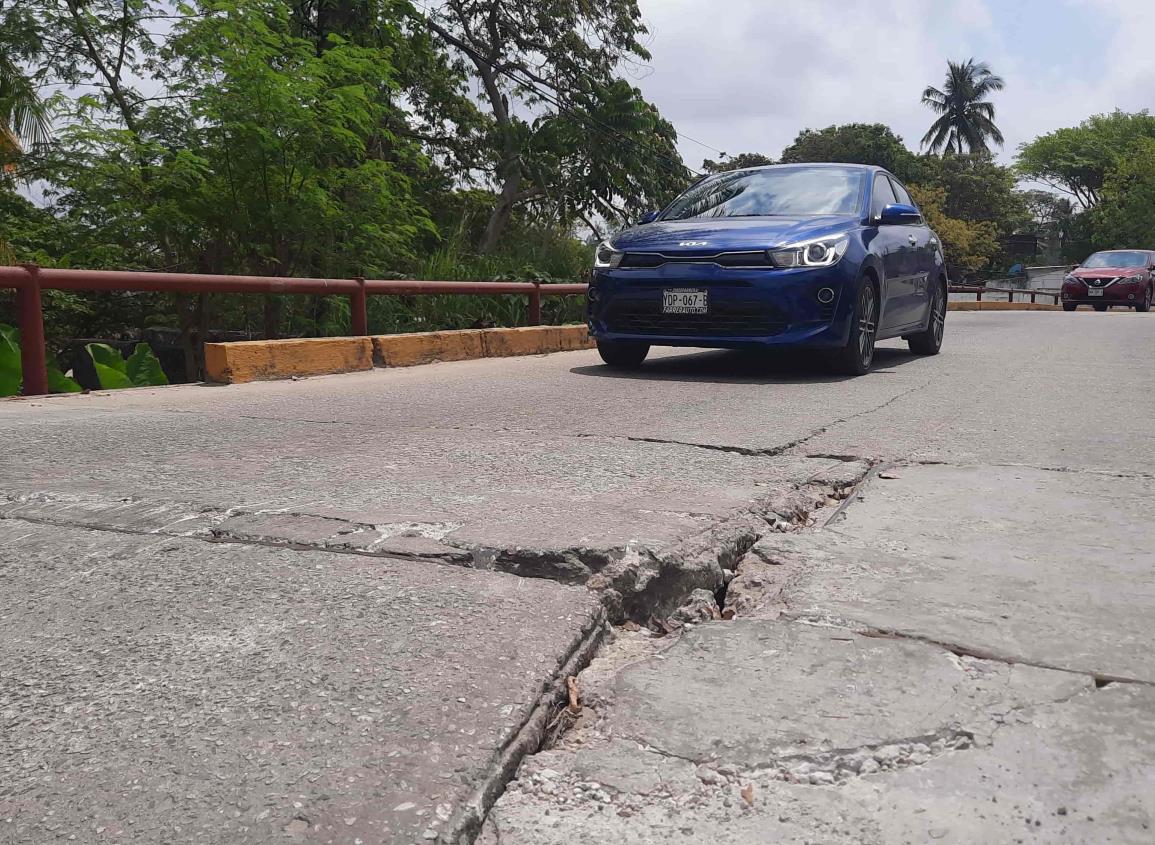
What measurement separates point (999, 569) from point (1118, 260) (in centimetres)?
2474

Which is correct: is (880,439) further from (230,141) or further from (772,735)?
(230,141)

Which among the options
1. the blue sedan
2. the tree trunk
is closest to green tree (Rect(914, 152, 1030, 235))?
the tree trunk

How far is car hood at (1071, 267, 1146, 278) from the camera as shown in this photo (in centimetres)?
2297

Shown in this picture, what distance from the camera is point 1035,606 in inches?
85.8

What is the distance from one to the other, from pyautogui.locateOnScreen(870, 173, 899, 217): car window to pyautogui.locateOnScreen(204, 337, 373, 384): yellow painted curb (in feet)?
12.7

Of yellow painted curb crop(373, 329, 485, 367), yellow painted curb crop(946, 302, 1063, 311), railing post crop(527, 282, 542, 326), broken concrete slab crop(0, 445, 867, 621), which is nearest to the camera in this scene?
broken concrete slab crop(0, 445, 867, 621)

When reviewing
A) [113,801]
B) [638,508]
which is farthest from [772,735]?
[638,508]

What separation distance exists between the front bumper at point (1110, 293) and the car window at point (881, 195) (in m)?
17.2

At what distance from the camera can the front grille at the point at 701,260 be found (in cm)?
667

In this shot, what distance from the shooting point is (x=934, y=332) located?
30.4 ft

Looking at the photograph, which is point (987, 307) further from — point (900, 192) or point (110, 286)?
point (110, 286)

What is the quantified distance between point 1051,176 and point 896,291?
71.1 metres

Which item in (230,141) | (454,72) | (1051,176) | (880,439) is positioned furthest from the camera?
(1051,176)

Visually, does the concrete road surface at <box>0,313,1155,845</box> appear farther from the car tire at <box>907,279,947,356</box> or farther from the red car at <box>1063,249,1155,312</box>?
the red car at <box>1063,249,1155,312</box>
